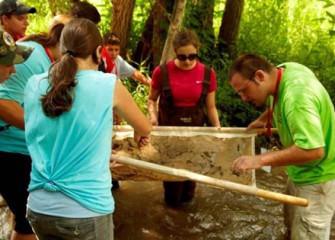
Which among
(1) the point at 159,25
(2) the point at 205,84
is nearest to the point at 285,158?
(2) the point at 205,84

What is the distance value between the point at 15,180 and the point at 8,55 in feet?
2.59

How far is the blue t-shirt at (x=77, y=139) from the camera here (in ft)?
5.58

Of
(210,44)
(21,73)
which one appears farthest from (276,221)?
(210,44)

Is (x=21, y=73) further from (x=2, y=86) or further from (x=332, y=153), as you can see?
(x=332, y=153)

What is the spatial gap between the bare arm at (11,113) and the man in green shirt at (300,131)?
1.25 meters

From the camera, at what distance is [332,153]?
2.42 metres

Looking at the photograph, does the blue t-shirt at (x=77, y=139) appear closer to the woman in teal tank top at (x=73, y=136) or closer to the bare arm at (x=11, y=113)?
the woman in teal tank top at (x=73, y=136)

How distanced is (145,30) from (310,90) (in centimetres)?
504

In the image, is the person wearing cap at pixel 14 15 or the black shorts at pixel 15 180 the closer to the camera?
the black shorts at pixel 15 180

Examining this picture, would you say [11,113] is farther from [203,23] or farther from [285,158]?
[203,23]

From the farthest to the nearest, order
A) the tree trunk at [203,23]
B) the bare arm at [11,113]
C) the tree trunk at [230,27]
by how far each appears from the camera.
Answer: the tree trunk at [230,27]
the tree trunk at [203,23]
the bare arm at [11,113]

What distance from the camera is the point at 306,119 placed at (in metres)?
2.15

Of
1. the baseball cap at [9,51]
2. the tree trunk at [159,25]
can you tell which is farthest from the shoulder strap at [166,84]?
the tree trunk at [159,25]

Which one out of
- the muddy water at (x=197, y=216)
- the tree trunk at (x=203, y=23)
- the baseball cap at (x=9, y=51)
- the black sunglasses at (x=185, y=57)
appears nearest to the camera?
the baseball cap at (x=9, y=51)
